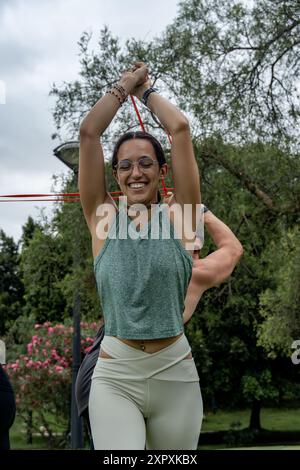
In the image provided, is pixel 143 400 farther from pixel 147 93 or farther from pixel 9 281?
pixel 9 281

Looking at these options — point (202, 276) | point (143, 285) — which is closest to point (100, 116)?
point (143, 285)

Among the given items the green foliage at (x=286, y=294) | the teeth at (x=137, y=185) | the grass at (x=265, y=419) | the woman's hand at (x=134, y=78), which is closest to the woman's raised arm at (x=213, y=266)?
the teeth at (x=137, y=185)

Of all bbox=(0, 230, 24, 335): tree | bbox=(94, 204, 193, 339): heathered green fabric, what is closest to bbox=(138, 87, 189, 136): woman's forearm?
bbox=(94, 204, 193, 339): heathered green fabric

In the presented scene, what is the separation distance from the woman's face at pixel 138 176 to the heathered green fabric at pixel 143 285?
185 millimetres

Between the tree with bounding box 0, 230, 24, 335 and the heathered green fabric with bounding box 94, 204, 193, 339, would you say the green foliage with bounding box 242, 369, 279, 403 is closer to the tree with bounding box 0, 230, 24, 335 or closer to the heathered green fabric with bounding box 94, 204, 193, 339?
the tree with bounding box 0, 230, 24, 335

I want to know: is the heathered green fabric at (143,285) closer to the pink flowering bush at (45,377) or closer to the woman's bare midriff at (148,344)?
the woman's bare midriff at (148,344)

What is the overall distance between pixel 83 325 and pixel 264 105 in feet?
23.5

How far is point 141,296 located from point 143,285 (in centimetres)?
4

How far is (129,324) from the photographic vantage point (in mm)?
2461

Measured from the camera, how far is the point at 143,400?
2465 millimetres

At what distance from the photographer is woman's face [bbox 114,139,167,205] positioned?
2.67m

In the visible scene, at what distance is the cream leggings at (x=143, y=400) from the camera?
2.41 metres

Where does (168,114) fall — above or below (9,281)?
below

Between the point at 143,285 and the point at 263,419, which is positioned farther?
the point at 263,419
